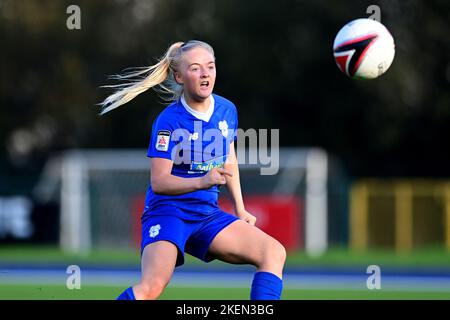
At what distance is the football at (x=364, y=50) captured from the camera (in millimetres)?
7230

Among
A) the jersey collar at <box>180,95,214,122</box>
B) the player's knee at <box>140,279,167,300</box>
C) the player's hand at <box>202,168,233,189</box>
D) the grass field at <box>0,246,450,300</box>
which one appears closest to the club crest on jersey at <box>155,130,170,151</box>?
the jersey collar at <box>180,95,214,122</box>

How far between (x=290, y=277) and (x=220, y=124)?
703 cm

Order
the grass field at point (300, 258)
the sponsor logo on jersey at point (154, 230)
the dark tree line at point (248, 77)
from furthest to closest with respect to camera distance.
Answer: the dark tree line at point (248, 77) → the grass field at point (300, 258) → the sponsor logo on jersey at point (154, 230)

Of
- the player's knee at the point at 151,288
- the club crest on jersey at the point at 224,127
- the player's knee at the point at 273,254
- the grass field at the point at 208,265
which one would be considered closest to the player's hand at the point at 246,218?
the player's knee at the point at 273,254

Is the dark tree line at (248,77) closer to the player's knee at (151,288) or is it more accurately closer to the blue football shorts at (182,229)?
the blue football shorts at (182,229)

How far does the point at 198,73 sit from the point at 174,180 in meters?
0.76

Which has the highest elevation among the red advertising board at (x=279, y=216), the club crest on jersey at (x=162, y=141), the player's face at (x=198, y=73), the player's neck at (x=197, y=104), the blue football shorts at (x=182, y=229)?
the player's face at (x=198, y=73)

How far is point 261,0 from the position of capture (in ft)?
97.5

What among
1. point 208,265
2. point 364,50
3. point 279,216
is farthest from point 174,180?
point 279,216

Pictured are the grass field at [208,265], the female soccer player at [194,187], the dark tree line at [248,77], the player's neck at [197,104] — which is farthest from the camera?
the dark tree line at [248,77]

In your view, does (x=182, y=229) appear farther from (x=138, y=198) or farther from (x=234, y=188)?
(x=138, y=198)

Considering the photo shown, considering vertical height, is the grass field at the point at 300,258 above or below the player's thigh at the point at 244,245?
below

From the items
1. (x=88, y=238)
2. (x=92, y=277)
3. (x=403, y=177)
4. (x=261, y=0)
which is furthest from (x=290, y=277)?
(x=261, y=0)

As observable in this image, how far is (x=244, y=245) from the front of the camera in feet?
20.6
